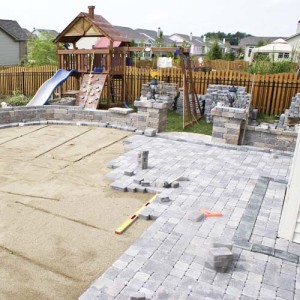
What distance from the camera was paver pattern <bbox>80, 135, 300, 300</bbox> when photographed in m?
3.27

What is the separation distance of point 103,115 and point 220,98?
429 centimetres

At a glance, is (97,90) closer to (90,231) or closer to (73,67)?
(73,67)

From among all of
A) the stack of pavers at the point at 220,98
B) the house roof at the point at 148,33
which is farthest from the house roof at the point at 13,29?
the stack of pavers at the point at 220,98

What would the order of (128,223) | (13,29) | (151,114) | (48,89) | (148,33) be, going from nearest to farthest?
(128,223), (151,114), (48,89), (13,29), (148,33)

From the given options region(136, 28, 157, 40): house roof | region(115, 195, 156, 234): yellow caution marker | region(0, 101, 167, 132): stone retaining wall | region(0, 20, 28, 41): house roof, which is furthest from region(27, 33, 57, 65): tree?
region(136, 28, 157, 40): house roof

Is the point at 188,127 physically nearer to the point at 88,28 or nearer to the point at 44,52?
the point at 88,28

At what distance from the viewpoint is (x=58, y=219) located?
184 inches

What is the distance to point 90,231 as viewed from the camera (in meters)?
4.39

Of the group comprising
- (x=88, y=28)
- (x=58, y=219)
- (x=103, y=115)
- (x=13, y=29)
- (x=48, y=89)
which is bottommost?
(x=58, y=219)

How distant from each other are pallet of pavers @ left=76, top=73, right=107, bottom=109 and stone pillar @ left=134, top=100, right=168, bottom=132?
101 inches

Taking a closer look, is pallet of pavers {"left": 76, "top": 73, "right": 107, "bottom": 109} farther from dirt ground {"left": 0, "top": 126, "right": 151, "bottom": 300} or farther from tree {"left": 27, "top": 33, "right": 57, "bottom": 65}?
tree {"left": 27, "top": 33, "right": 57, "bottom": 65}

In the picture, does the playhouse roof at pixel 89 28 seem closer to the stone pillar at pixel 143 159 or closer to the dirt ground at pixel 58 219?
the dirt ground at pixel 58 219

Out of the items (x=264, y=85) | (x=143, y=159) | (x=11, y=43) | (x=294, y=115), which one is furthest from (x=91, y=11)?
(x=11, y=43)

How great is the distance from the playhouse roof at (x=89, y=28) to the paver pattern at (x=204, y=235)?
6.65m
